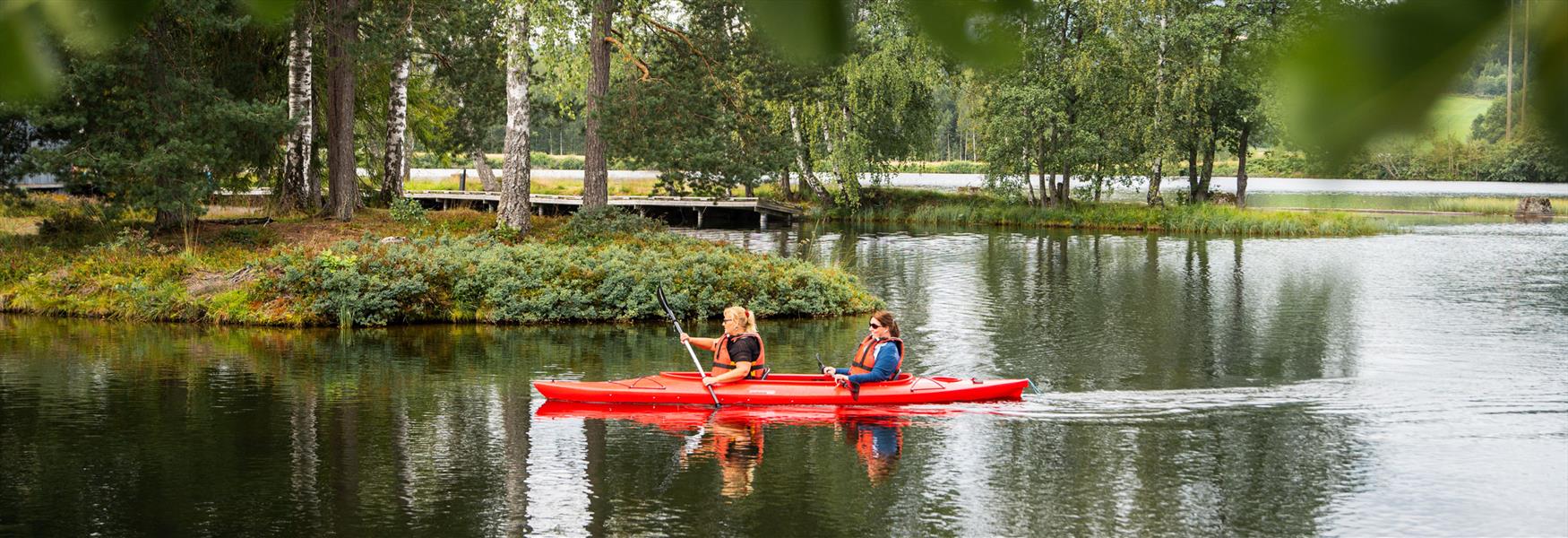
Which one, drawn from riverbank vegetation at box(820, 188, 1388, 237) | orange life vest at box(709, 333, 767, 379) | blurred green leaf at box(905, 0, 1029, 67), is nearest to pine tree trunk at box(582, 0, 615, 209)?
orange life vest at box(709, 333, 767, 379)

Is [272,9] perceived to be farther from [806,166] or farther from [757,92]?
[806,166]

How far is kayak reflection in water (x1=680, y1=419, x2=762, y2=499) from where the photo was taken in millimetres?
9836

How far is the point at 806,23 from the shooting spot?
4.56 feet

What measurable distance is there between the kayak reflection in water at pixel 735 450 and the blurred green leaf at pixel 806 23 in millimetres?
8234

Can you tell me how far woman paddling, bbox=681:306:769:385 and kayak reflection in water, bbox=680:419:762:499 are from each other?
478 mm

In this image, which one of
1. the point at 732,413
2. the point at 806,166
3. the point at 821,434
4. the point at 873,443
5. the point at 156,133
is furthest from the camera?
the point at 806,166

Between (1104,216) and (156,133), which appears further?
(1104,216)

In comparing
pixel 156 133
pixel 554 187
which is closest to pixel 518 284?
pixel 156 133

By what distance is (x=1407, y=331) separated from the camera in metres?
17.7

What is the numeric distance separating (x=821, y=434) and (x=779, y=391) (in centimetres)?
81

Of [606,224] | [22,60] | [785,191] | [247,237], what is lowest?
[247,237]

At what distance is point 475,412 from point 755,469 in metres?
3.24

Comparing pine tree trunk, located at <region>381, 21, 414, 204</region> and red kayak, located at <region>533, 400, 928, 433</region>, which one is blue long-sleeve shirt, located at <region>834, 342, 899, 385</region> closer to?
red kayak, located at <region>533, 400, 928, 433</region>

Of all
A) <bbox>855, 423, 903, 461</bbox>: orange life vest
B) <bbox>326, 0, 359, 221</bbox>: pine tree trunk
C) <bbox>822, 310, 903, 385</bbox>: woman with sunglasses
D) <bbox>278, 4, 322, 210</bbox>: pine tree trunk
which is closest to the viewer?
<bbox>855, 423, 903, 461</bbox>: orange life vest
